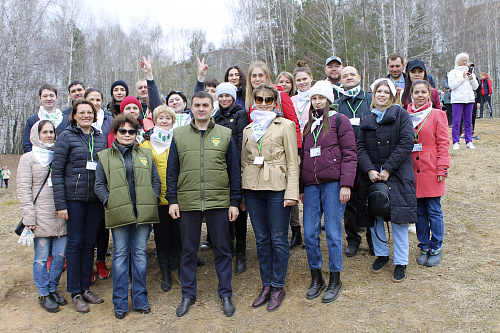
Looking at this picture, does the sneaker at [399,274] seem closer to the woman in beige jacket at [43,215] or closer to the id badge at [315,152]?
the id badge at [315,152]

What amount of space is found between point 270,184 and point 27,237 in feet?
9.80

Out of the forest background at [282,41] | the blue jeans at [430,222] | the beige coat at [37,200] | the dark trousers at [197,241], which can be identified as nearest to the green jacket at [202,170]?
the dark trousers at [197,241]

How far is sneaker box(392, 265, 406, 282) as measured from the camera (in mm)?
4150

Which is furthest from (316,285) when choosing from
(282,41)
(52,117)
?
(282,41)

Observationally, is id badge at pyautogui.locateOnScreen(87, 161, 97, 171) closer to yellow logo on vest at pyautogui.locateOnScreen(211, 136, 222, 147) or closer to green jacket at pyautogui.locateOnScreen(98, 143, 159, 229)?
green jacket at pyautogui.locateOnScreen(98, 143, 159, 229)

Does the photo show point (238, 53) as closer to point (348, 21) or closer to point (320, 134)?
point (348, 21)

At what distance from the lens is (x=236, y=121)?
450 cm

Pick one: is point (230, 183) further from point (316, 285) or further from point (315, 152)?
point (316, 285)

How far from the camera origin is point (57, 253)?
433cm

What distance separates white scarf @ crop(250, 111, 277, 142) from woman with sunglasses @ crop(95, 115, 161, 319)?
1.36m

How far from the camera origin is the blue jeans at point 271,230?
393 centimetres

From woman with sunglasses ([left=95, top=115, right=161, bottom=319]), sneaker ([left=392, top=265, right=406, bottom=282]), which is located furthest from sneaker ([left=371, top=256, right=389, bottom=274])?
woman with sunglasses ([left=95, top=115, right=161, bottom=319])

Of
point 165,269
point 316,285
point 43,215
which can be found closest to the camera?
point 316,285

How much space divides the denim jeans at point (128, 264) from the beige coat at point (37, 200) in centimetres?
83
